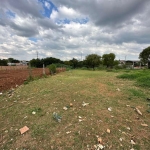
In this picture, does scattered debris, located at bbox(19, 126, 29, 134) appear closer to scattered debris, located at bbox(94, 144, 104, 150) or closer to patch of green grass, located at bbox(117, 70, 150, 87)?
scattered debris, located at bbox(94, 144, 104, 150)

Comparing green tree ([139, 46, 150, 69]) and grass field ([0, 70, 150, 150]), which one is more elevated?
green tree ([139, 46, 150, 69])

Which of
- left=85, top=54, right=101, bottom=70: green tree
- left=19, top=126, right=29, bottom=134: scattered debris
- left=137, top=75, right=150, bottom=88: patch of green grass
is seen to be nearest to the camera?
left=19, top=126, right=29, bottom=134: scattered debris

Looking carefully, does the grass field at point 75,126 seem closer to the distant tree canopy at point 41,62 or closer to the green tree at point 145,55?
the green tree at point 145,55

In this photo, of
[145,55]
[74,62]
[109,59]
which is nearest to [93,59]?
[109,59]

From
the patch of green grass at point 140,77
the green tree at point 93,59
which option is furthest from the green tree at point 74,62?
the patch of green grass at point 140,77

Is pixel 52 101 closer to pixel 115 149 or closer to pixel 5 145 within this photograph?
pixel 5 145

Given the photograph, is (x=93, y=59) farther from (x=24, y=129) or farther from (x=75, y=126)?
(x=24, y=129)

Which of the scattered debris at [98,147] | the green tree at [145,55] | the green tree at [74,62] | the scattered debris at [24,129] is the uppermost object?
the green tree at [145,55]

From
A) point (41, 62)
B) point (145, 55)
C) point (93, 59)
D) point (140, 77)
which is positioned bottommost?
point (140, 77)

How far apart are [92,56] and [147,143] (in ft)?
80.5

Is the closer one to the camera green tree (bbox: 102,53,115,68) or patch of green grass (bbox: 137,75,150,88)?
patch of green grass (bbox: 137,75,150,88)

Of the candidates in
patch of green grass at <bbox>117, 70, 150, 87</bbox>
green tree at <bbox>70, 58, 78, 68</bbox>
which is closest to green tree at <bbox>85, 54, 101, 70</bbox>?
green tree at <bbox>70, 58, 78, 68</bbox>

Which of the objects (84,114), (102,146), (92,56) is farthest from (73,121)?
(92,56)

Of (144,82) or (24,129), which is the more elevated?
(144,82)
